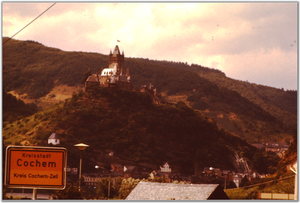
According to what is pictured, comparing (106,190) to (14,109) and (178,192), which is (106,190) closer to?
(178,192)

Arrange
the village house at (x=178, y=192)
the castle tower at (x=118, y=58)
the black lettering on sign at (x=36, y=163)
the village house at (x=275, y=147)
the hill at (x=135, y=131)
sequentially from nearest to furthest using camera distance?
the black lettering on sign at (x=36, y=163) → the village house at (x=178, y=192) → the hill at (x=135, y=131) → the village house at (x=275, y=147) → the castle tower at (x=118, y=58)

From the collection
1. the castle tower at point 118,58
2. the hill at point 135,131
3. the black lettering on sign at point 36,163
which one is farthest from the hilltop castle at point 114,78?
the black lettering on sign at point 36,163

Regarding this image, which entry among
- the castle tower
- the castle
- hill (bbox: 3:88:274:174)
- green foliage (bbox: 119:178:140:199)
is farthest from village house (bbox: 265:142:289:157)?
green foliage (bbox: 119:178:140:199)

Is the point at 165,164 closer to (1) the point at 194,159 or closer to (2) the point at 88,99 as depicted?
(1) the point at 194,159

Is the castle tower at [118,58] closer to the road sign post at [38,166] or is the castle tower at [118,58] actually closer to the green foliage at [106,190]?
the green foliage at [106,190]


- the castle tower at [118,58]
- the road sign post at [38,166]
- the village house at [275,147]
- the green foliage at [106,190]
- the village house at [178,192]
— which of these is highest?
the castle tower at [118,58]

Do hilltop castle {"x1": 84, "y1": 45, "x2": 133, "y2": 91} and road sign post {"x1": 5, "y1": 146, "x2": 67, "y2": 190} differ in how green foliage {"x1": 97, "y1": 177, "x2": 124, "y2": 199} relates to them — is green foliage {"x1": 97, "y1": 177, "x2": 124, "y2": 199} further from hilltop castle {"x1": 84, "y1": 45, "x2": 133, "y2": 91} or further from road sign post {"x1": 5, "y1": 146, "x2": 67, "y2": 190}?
road sign post {"x1": 5, "y1": 146, "x2": 67, "y2": 190}

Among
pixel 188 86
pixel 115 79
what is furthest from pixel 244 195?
pixel 188 86
